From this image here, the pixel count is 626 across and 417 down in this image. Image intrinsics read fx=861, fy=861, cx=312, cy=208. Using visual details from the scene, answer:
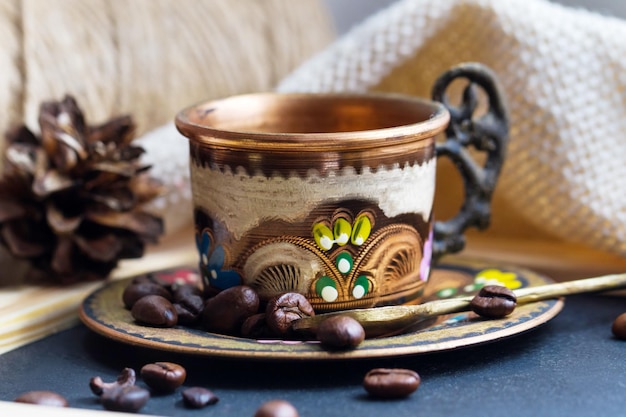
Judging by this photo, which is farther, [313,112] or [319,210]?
[313,112]

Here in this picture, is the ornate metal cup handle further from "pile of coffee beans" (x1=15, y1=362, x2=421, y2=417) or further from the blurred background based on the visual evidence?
→ the blurred background

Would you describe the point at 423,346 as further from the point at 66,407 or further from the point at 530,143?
the point at 530,143

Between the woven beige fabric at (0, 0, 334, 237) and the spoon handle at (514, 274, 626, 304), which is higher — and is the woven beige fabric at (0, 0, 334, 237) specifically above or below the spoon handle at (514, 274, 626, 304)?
above

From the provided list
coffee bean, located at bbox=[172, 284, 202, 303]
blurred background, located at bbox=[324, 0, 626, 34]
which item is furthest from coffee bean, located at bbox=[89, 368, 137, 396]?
blurred background, located at bbox=[324, 0, 626, 34]

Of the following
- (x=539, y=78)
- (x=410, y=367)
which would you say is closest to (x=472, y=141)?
(x=539, y=78)

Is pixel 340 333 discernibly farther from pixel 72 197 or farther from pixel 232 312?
pixel 72 197

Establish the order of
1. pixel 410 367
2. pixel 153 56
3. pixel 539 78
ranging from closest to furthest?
pixel 410 367 → pixel 539 78 → pixel 153 56
